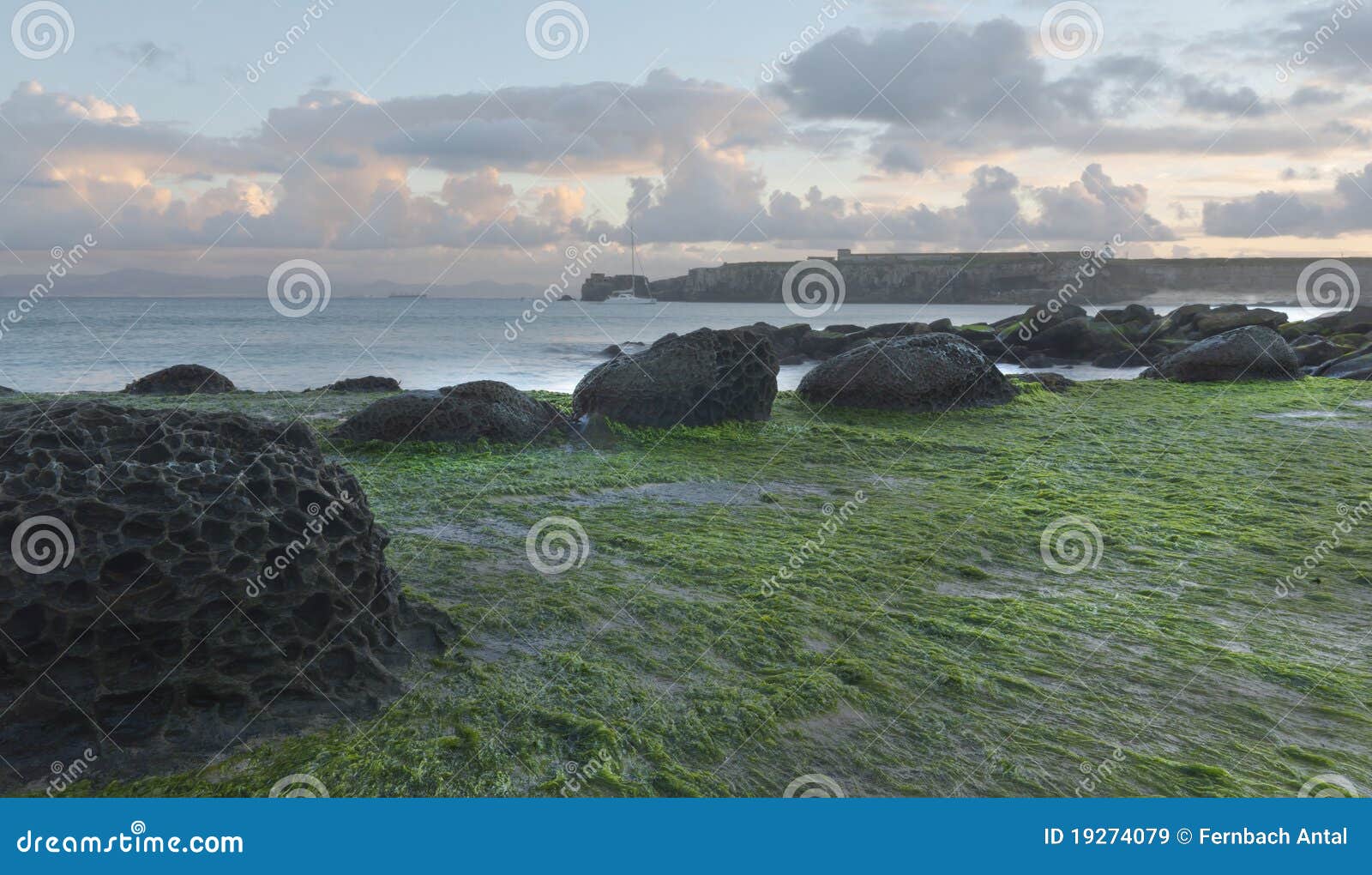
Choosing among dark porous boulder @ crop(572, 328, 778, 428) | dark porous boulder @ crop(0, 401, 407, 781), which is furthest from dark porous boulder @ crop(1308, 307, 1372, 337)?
dark porous boulder @ crop(0, 401, 407, 781)

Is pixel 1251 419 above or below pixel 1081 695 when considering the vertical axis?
above

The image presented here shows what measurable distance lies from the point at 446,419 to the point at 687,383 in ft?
8.10

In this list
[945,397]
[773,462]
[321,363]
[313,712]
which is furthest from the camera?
[321,363]

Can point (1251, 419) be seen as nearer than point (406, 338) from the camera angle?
Yes

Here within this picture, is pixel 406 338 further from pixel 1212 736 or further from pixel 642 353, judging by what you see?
pixel 1212 736

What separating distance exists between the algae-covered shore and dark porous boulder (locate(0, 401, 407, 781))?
247 mm

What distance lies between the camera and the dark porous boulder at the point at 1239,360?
51.0ft

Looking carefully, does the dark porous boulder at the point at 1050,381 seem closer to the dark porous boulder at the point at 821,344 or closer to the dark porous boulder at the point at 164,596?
the dark porous boulder at the point at 821,344

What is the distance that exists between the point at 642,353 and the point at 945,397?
12.6 feet

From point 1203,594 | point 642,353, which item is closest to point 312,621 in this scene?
point 1203,594

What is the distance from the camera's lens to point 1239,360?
1554 cm

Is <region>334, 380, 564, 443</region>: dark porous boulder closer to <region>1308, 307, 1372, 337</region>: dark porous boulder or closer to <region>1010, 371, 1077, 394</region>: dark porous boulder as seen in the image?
<region>1010, 371, 1077, 394</region>: dark porous boulder

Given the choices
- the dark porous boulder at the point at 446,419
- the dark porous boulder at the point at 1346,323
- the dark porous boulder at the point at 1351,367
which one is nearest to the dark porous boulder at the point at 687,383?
the dark porous boulder at the point at 446,419

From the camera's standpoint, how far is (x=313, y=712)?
10.8 feet
